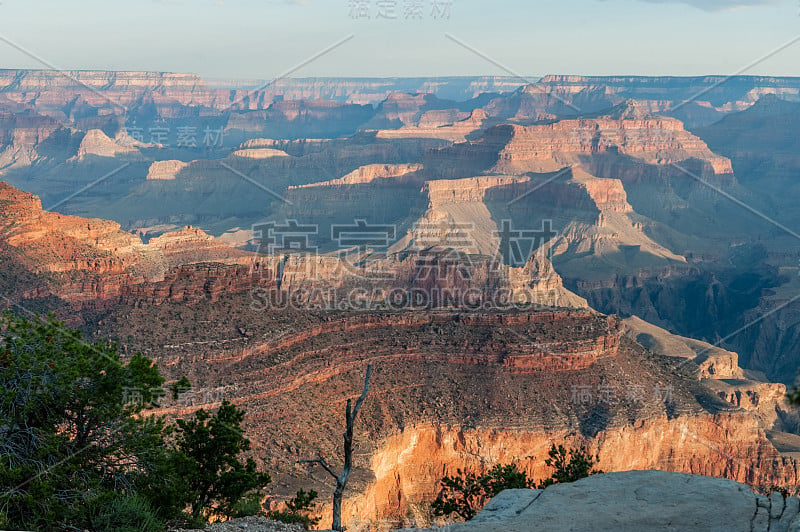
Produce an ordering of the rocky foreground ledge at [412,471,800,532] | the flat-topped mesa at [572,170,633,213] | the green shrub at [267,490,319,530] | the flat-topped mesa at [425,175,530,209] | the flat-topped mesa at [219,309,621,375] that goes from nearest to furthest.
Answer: the rocky foreground ledge at [412,471,800,532]
the green shrub at [267,490,319,530]
the flat-topped mesa at [219,309,621,375]
the flat-topped mesa at [425,175,530,209]
the flat-topped mesa at [572,170,633,213]

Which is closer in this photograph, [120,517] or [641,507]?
[641,507]

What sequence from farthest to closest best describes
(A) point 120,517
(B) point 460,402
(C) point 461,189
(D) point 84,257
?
(C) point 461,189, (D) point 84,257, (B) point 460,402, (A) point 120,517

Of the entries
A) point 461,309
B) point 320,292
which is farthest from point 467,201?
point 461,309

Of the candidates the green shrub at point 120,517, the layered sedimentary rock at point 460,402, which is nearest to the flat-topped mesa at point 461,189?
the layered sedimentary rock at point 460,402

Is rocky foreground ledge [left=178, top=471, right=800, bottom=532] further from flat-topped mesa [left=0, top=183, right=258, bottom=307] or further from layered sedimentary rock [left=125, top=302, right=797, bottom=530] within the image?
flat-topped mesa [left=0, top=183, right=258, bottom=307]

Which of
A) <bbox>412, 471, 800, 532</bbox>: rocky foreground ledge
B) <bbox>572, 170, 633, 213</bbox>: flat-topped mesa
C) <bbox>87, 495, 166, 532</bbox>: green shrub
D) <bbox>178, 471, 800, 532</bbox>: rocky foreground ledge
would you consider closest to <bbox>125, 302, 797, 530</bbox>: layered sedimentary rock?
<bbox>178, 471, 800, 532</bbox>: rocky foreground ledge

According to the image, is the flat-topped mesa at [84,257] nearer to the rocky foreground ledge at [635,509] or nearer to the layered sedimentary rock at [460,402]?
the layered sedimentary rock at [460,402]

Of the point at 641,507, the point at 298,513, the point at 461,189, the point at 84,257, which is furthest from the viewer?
the point at 461,189

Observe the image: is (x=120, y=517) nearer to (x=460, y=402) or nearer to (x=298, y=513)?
(x=298, y=513)

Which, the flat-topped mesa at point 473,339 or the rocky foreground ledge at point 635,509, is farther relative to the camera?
the flat-topped mesa at point 473,339

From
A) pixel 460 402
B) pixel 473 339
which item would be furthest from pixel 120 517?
pixel 473 339
